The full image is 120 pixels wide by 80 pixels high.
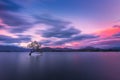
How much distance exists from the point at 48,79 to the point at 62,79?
1.85 metres

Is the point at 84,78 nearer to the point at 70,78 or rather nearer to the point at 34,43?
the point at 70,78

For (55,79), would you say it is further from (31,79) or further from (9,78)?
(9,78)

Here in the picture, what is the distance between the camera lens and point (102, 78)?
22.1 m

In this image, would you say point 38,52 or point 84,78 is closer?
point 84,78

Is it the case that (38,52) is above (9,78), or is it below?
above

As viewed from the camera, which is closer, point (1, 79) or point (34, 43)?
point (1, 79)

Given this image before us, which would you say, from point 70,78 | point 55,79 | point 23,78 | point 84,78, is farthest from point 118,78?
point 23,78

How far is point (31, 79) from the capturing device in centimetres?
2094

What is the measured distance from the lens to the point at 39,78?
2159 cm

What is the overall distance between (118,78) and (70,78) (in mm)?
6649

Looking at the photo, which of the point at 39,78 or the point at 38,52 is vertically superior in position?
the point at 38,52

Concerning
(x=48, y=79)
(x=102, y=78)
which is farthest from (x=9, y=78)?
(x=102, y=78)

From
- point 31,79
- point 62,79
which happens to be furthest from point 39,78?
point 62,79

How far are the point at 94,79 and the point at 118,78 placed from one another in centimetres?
347
